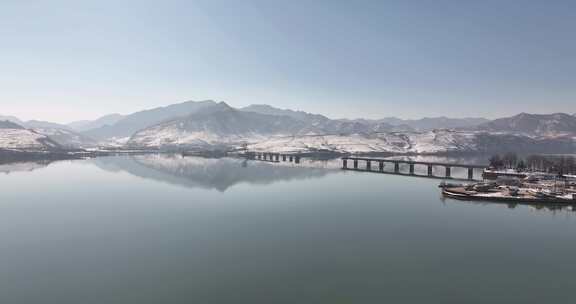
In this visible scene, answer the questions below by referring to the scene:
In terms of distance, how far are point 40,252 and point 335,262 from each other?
38.8 meters

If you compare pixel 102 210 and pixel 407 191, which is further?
pixel 407 191

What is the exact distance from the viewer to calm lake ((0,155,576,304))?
3484 cm

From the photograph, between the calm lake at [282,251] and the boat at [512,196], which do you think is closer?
the calm lake at [282,251]

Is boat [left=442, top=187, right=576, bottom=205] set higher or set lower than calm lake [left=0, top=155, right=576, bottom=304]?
higher

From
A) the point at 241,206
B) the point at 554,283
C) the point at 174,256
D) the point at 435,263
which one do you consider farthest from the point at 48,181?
the point at 554,283

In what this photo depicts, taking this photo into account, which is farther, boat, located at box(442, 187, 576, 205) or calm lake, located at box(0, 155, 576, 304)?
boat, located at box(442, 187, 576, 205)

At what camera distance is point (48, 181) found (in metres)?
127

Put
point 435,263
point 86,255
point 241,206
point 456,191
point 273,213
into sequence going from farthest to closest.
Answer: point 456,191, point 241,206, point 273,213, point 86,255, point 435,263

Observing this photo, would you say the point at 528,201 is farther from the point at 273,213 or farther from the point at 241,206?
the point at 241,206

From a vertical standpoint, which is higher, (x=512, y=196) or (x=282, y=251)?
(x=512, y=196)

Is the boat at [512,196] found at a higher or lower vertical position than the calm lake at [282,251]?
higher

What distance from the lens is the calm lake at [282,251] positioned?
114ft

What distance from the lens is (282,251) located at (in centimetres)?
4725

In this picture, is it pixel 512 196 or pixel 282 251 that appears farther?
pixel 512 196
